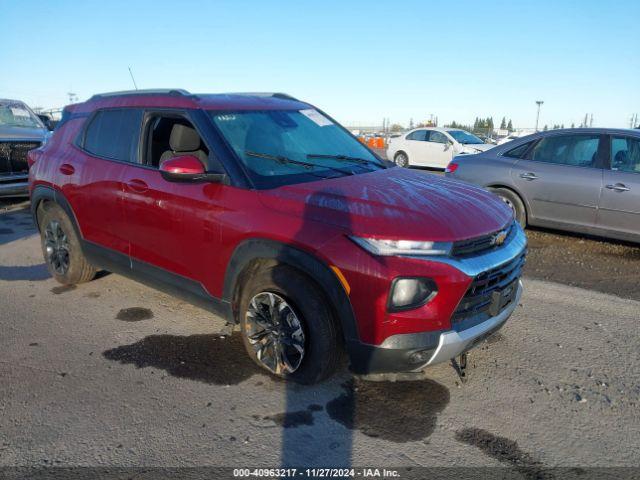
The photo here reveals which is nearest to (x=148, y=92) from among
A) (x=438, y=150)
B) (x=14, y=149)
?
(x=14, y=149)

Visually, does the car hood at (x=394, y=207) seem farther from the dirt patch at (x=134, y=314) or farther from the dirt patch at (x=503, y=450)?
the dirt patch at (x=134, y=314)

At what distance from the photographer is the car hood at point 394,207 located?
2.77m

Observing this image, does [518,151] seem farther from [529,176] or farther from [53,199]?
[53,199]

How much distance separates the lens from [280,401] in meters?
3.08

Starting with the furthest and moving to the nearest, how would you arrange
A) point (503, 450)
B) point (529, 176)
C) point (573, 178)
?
1. point (529, 176)
2. point (573, 178)
3. point (503, 450)

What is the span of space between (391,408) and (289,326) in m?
0.80

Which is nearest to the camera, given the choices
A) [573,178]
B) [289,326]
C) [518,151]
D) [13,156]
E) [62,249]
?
[289,326]

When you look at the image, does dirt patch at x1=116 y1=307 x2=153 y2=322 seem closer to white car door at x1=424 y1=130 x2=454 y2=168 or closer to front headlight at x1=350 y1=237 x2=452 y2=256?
front headlight at x1=350 y1=237 x2=452 y2=256

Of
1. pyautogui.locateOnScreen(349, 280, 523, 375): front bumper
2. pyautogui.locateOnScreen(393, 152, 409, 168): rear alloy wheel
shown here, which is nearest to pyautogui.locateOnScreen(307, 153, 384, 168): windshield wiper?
pyautogui.locateOnScreen(349, 280, 523, 375): front bumper

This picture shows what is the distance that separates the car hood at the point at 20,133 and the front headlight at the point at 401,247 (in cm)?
892

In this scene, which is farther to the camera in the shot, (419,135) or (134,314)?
(419,135)

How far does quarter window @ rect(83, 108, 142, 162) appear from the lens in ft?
13.5

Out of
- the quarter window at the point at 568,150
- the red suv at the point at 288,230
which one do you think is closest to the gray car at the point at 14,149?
the red suv at the point at 288,230

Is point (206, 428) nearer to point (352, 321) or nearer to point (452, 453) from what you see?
point (352, 321)
